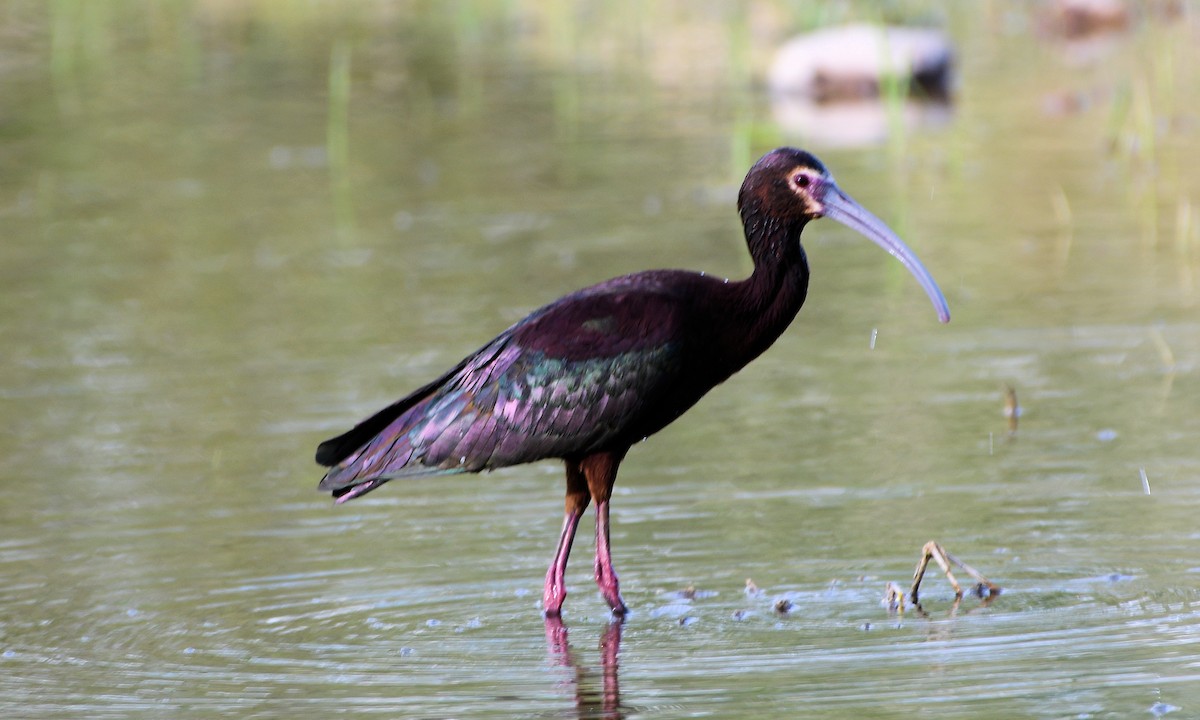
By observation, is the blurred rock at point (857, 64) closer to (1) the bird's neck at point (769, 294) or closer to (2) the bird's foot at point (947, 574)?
(1) the bird's neck at point (769, 294)

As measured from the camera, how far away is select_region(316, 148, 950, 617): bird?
671 centimetres

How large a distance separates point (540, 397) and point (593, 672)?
43.1 inches

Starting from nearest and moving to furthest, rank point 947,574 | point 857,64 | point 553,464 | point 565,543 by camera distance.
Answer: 1. point 947,574
2. point 565,543
3. point 553,464
4. point 857,64

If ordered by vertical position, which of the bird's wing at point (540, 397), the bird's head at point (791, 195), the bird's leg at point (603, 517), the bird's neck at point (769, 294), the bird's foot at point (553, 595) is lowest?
the bird's foot at point (553, 595)

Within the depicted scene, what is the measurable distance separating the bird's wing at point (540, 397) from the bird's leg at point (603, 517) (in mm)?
81

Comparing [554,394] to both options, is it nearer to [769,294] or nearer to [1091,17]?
A: [769,294]

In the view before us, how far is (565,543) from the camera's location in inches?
269

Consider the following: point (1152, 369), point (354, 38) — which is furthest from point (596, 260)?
point (354, 38)

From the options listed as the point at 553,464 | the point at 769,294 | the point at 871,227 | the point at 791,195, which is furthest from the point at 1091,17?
the point at 769,294

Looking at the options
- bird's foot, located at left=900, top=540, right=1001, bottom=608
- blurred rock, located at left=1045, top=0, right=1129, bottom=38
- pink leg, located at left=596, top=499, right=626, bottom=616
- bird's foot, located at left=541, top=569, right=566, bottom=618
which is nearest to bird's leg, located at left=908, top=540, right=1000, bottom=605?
bird's foot, located at left=900, top=540, right=1001, bottom=608

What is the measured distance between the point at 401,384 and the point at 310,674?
386cm

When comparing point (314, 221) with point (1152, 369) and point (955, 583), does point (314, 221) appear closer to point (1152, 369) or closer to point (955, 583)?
point (1152, 369)

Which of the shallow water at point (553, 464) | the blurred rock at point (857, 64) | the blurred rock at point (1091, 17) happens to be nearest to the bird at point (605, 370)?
the shallow water at point (553, 464)

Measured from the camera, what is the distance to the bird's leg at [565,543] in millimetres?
6773
